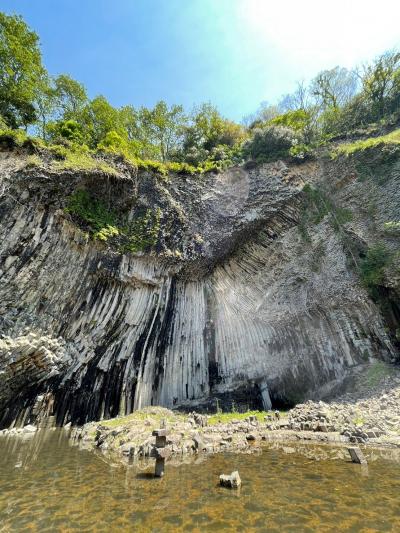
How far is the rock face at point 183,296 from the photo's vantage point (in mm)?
13062

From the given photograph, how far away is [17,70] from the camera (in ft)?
63.1

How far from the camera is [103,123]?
925 inches

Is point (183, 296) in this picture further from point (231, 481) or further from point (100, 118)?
point (100, 118)

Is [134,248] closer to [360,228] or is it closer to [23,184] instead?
[23,184]

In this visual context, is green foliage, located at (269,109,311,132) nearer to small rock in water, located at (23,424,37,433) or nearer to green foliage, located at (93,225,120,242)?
green foliage, located at (93,225,120,242)

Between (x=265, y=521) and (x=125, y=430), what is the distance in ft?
21.5

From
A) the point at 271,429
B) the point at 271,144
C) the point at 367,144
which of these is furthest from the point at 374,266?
the point at 271,144

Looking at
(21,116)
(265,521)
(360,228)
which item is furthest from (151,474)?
(21,116)

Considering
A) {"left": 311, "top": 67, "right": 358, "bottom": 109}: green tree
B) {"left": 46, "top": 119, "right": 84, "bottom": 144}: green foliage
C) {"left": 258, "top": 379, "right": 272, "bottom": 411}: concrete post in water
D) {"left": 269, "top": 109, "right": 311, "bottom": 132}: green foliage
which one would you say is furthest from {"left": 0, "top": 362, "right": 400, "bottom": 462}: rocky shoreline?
{"left": 311, "top": 67, "right": 358, "bottom": 109}: green tree

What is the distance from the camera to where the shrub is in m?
21.2

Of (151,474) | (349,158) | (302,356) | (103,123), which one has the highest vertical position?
(103,123)

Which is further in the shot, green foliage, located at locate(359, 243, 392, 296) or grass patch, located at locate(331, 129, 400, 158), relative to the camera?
grass patch, located at locate(331, 129, 400, 158)

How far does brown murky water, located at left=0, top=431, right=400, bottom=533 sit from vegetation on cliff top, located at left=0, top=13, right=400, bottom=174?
1278cm

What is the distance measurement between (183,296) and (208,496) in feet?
43.4
